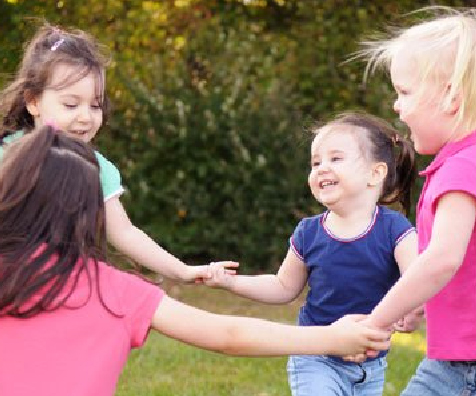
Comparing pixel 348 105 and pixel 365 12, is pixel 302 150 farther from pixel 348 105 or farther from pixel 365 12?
pixel 365 12

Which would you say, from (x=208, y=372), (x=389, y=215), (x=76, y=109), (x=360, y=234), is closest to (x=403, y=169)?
(x=389, y=215)

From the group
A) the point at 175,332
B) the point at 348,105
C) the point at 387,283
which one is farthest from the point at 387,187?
the point at 348,105

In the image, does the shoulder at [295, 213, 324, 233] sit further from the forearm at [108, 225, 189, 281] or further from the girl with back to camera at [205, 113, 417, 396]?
the forearm at [108, 225, 189, 281]

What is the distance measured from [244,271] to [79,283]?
28.9 ft

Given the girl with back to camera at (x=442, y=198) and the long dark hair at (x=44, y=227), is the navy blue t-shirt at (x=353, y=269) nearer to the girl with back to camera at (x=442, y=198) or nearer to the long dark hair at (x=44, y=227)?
the girl with back to camera at (x=442, y=198)

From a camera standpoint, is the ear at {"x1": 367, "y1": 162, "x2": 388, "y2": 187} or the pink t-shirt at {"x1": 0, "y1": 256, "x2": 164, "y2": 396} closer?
the pink t-shirt at {"x1": 0, "y1": 256, "x2": 164, "y2": 396}

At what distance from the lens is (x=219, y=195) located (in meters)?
11.7

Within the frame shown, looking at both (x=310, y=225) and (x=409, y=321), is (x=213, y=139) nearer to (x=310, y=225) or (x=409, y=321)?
(x=310, y=225)

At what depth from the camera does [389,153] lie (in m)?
4.48

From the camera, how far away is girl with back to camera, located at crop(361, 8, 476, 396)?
11.3 ft

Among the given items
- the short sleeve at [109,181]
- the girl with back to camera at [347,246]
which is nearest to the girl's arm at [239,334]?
the girl with back to camera at [347,246]

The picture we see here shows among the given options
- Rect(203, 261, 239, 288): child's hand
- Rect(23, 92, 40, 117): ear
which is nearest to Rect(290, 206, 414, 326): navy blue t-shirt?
Rect(203, 261, 239, 288): child's hand

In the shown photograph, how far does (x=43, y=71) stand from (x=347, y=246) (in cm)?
138

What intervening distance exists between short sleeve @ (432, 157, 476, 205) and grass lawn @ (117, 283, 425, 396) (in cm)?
302
